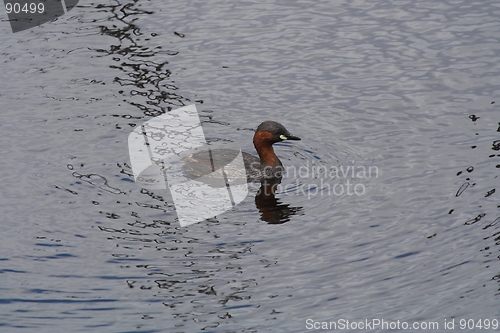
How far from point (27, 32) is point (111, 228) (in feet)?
25.8

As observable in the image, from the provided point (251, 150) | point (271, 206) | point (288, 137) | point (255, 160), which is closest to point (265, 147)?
point (255, 160)

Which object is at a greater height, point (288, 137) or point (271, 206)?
point (288, 137)

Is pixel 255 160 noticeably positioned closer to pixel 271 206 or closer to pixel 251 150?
pixel 251 150

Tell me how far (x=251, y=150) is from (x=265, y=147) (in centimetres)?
62

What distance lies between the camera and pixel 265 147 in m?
11.5

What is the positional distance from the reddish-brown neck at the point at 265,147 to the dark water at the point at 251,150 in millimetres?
415

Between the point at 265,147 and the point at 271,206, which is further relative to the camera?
the point at 265,147

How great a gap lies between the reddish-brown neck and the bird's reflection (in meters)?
0.42

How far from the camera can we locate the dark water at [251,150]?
317 inches

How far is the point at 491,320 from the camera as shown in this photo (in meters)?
7.44

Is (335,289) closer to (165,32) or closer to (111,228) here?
(111,228)

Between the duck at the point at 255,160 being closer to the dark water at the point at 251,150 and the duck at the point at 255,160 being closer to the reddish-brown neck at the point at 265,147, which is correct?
the reddish-brown neck at the point at 265,147

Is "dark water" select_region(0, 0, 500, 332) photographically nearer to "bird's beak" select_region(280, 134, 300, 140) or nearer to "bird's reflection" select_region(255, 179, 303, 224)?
"bird's reflection" select_region(255, 179, 303, 224)

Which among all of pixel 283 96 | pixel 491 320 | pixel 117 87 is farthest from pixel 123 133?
pixel 491 320
